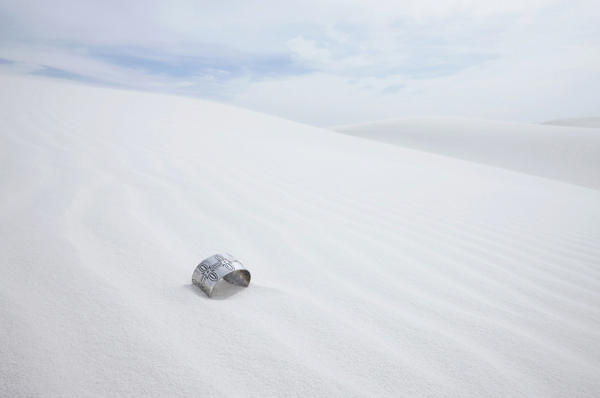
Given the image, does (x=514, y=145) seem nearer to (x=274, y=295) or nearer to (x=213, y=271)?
(x=274, y=295)

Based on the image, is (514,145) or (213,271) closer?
(213,271)

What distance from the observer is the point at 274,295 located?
1201 mm

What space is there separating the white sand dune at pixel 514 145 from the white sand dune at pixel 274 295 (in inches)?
510

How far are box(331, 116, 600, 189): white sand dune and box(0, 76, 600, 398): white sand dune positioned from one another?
1295cm

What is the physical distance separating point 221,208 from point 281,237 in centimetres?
54

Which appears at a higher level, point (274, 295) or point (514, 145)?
point (514, 145)

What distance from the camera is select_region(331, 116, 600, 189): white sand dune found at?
1300 cm

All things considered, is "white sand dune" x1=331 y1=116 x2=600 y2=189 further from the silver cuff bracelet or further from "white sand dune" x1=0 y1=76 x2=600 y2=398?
the silver cuff bracelet

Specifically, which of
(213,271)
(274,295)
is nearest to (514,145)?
(274,295)

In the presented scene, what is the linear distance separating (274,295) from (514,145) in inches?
719

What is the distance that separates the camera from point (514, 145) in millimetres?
15672

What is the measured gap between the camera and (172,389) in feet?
2.55

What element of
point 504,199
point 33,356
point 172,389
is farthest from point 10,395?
point 504,199

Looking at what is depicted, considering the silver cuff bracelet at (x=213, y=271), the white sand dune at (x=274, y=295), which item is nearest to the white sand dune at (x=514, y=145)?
the white sand dune at (x=274, y=295)
